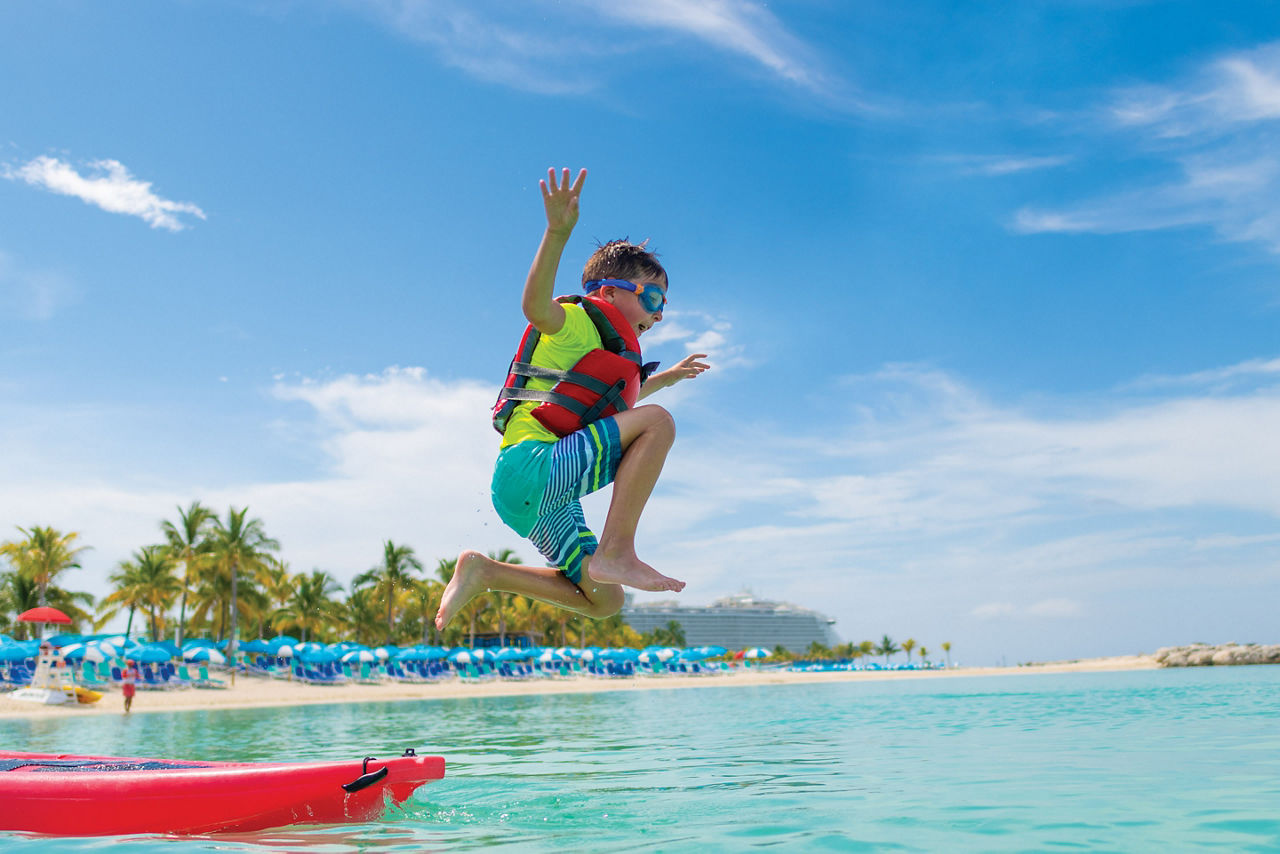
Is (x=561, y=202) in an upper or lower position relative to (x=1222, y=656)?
upper

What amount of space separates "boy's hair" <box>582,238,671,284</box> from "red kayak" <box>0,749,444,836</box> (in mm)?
5359

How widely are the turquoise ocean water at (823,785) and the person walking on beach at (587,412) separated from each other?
101 inches

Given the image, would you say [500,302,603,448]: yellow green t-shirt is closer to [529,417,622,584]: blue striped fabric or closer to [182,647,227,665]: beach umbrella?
[529,417,622,584]: blue striped fabric

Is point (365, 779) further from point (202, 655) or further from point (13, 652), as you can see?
point (202, 655)

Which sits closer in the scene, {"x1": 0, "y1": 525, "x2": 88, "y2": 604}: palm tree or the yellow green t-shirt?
the yellow green t-shirt

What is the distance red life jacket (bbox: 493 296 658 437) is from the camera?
13.4 feet

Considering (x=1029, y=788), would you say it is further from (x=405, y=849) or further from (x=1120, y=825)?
(x=405, y=849)

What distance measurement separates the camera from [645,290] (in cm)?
419

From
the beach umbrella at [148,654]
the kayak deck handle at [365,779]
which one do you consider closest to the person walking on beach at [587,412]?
the kayak deck handle at [365,779]

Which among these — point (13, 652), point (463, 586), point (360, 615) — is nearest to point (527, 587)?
point (463, 586)

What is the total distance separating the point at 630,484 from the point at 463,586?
41.9 inches

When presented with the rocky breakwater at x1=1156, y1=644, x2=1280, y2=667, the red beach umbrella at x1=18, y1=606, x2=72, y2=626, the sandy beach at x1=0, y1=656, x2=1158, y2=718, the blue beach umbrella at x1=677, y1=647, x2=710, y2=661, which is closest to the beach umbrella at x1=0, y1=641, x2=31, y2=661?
the sandy beach at x1=0, y1=656, x2=1158, y2=718

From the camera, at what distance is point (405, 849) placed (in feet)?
Answer: 20.4

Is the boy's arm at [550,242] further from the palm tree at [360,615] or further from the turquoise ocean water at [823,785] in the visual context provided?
the palm tree at [360,615]
